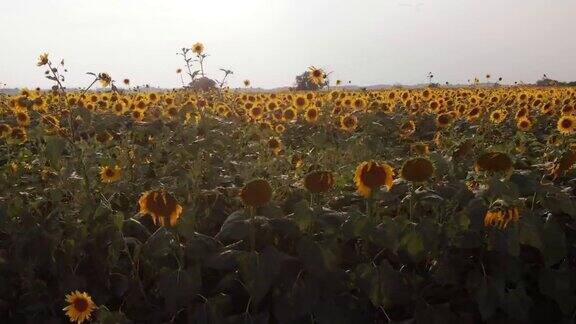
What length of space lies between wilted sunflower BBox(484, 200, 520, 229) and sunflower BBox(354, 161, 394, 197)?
1.60 ft

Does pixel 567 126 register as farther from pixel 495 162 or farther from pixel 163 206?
pixel 163 206

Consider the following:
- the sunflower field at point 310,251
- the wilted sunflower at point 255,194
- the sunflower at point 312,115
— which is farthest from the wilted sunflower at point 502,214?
the sunflower at point 312,115

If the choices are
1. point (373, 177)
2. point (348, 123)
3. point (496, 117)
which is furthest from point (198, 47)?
point (373, 177)

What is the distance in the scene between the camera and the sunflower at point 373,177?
2.86m

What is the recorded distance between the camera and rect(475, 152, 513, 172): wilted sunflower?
2928 mm

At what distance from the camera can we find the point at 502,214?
105 inches

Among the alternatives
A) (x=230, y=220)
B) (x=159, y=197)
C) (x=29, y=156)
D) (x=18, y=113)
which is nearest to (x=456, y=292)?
(x=230, y=220)

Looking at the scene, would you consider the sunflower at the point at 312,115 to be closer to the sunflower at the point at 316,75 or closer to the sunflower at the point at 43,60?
the sunflower at the point at 316,75

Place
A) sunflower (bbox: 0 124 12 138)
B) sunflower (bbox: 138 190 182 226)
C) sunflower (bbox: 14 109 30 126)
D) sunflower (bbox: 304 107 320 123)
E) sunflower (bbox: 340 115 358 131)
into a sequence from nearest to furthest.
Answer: sunflower (bbox: 138 190 182 226)
sunflower (bbox: 0 124 12 138)
sunflower (bbox: 14 109 30 126)
sunflower (bbox: 340 115 358 131)
sunflower (bbox: 304 107 320 123)

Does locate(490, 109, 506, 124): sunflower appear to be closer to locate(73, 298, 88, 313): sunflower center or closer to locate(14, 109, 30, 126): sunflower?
locate(14, 109, 30, 126): sunflower

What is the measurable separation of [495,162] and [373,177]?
2.11 feet

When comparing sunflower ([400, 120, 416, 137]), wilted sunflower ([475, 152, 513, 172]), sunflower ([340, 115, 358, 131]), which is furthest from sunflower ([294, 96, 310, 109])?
wilted sunflower ([475, 152, 513, 172])

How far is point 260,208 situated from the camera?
3.09 m

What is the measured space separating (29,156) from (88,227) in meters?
2.40
